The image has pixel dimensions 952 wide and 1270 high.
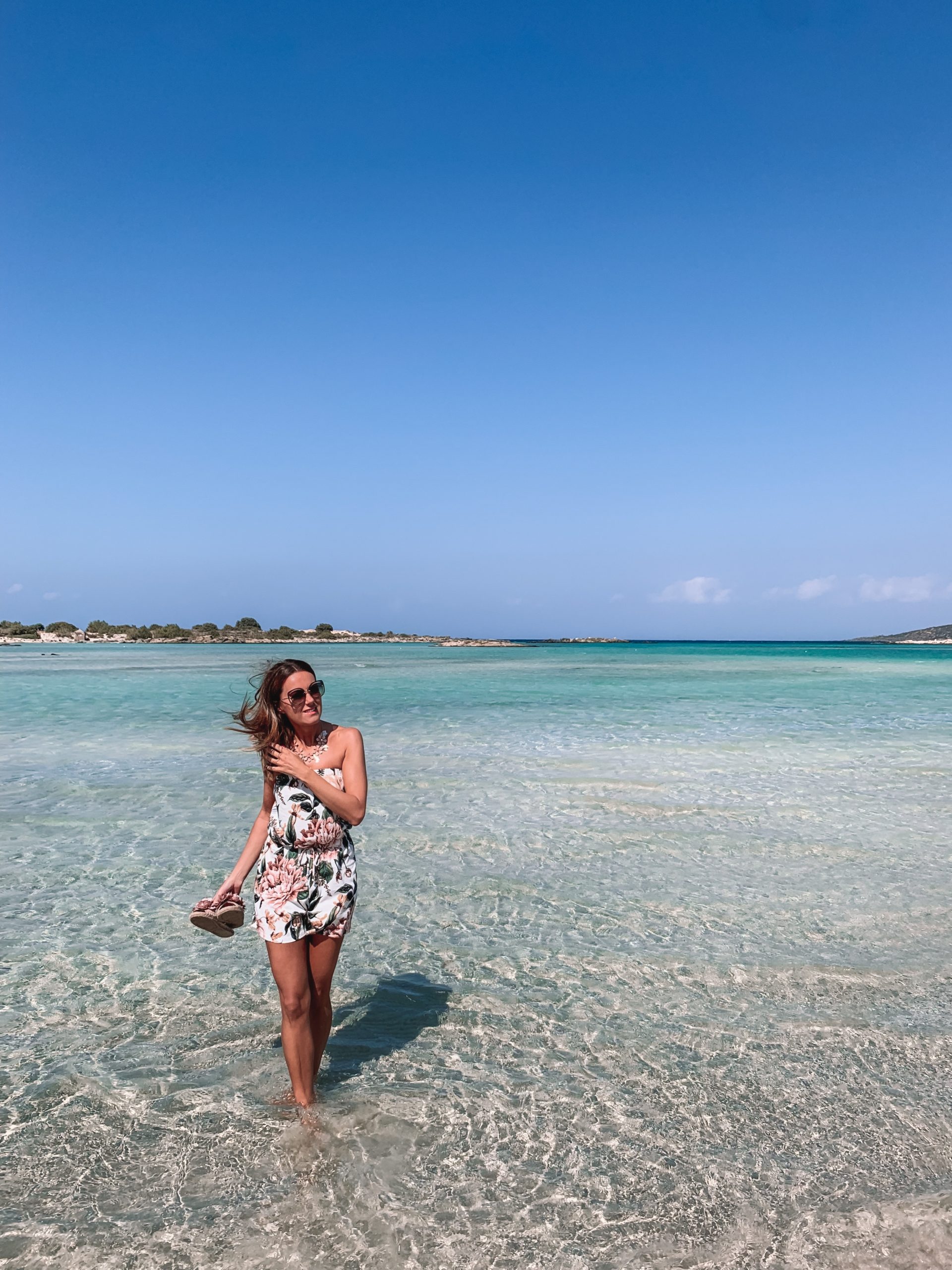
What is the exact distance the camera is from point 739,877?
8.02 m

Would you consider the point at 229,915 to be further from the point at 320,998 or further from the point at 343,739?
the point at 343,739

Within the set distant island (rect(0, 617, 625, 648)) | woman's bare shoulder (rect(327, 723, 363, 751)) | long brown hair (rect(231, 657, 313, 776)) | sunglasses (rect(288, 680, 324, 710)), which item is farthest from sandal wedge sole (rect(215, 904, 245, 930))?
distant island (rect(0, 617, 625, 648))

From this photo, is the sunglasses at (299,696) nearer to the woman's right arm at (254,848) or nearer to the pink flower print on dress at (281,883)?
the woman's right arm at (254,848)

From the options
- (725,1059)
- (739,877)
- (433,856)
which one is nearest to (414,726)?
(433,856)

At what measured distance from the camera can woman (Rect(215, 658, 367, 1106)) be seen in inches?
145

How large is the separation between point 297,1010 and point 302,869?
652 millimetres

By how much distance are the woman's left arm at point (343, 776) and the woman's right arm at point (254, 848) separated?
0.18 m

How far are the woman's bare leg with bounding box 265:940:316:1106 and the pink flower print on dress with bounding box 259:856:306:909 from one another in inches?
7.1

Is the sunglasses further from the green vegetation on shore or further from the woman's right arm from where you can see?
the green vegetation on shore

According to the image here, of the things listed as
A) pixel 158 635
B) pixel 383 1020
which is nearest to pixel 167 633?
pixel 158 635

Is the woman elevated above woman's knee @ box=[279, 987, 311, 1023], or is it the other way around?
the woman

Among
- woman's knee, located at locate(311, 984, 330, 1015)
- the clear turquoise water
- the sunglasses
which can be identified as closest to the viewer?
the clear turquoise water

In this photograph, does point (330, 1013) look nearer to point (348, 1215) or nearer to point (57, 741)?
point (348, 1215)

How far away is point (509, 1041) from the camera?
188 inches
